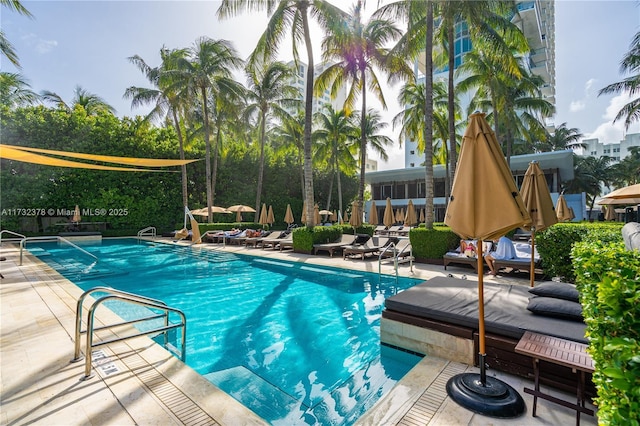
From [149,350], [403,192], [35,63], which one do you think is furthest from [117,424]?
[403,192]

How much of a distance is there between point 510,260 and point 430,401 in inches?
274

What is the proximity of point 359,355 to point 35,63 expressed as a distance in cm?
1906

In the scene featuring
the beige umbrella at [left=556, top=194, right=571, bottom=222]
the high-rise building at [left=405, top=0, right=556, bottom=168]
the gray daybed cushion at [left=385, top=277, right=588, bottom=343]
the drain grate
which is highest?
the high-rise building at [left=405, top=0, right=556, bottom=168]

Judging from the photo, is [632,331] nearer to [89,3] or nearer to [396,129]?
[89,3]

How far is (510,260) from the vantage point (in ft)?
27.5

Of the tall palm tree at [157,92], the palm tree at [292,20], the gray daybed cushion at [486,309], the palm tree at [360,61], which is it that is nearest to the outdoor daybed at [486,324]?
the gray daybed cushion at [486,309]

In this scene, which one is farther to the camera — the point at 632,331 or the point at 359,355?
the point at 359,355

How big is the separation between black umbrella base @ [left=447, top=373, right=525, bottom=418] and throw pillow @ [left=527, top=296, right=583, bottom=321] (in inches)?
43.6

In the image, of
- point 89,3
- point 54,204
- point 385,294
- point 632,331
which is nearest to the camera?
point 632,331

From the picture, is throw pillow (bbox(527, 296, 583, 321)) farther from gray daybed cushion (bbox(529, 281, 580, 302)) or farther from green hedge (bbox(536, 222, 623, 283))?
green hedge (bbox(536, 222, 623, 283))

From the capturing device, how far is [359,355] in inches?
175

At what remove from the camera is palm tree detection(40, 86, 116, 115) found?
25.3 metres

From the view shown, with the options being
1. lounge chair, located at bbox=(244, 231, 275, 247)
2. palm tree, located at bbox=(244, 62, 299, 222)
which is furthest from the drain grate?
palm tree, located at bbox=(244, 62, 299, 222)

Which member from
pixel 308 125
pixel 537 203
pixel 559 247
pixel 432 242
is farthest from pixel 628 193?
pixel 308 125
